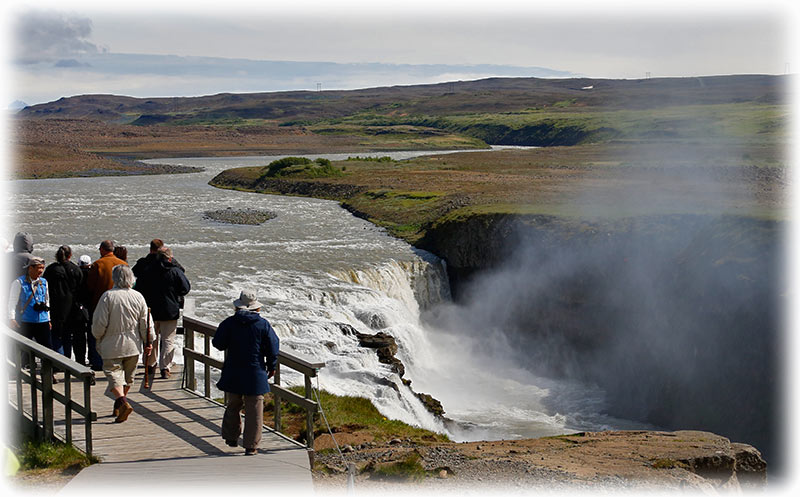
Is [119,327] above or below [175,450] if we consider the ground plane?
above

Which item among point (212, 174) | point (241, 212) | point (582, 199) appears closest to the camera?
point (582, 199)

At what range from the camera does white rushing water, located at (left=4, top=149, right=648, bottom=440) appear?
83.0 feet

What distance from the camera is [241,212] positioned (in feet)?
171

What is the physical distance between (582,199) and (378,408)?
2639 cm

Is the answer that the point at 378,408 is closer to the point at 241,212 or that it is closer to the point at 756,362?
the point at 756,362

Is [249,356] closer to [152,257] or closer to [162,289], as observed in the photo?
[162,289]

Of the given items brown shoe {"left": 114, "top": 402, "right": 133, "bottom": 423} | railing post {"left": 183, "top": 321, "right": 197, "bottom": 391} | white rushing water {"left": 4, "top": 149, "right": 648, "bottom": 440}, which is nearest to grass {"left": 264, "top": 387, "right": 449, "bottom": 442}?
white rushing water {"left": 4, "top": 149, "right": 648, "bottom": 440}

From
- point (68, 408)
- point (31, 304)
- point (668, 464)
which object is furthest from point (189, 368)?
point (668, 464)

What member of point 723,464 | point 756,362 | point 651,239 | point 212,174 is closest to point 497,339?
point 651,239

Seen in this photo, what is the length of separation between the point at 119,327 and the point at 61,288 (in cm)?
235

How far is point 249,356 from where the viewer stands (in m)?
10.5

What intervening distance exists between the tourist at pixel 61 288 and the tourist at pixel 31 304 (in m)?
0.42

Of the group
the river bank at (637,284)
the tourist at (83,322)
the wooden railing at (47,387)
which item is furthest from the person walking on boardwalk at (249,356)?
the river bank at (637,284)

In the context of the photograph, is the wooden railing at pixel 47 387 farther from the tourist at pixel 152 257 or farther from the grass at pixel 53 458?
the tourist at pixel 152 257
